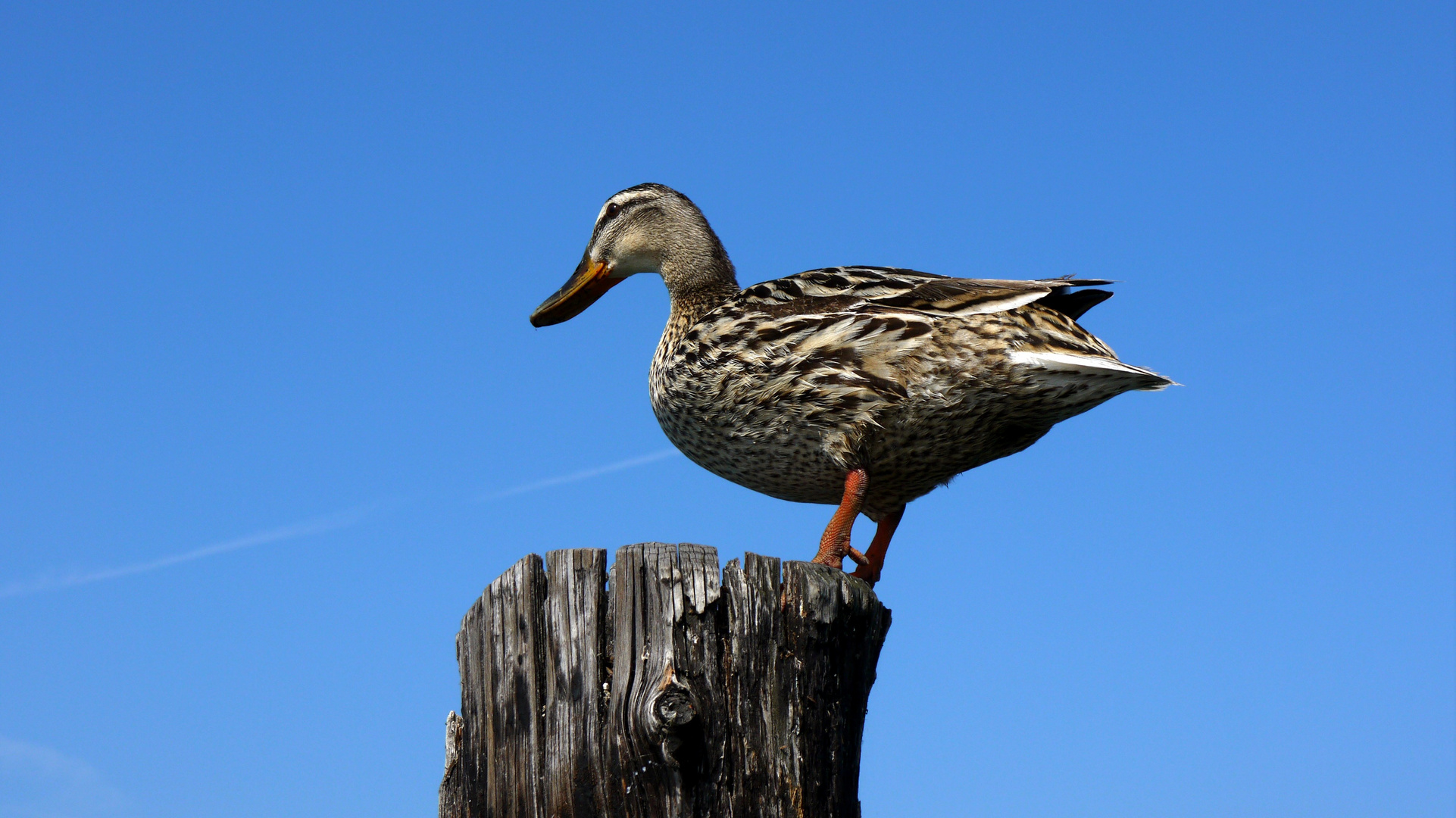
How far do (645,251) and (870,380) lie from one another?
192 centimetres

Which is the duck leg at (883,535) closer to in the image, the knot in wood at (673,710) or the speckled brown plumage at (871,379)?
the speckled brown plumage at (871,379)

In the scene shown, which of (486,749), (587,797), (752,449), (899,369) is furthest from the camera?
(752,449)

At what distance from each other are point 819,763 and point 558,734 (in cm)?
82

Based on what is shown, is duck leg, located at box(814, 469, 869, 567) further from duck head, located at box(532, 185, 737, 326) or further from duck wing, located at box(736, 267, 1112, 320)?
duck head, located at box(532, 185, 737, 326)

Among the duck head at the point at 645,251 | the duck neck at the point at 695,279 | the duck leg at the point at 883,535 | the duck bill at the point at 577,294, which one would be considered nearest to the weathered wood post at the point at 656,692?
the duck leg at the point at 883,535

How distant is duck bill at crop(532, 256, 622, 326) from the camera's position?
252 inches

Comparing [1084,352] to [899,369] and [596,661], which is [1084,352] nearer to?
[899,369]

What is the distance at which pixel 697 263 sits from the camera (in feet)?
19.9

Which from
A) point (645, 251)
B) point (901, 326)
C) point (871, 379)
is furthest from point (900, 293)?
point (645, 251)

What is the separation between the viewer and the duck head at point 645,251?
607 centimetres

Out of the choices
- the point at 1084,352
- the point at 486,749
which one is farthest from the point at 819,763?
the point at 1084,352

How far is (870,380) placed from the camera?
4801 millimetres

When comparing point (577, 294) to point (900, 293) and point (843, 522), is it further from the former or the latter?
point (843, 522)

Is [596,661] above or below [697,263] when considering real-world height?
below
